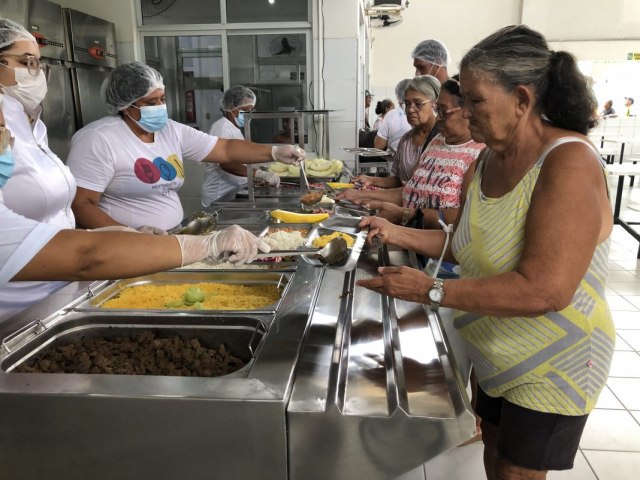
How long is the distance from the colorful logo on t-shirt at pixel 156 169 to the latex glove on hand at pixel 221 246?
120cm

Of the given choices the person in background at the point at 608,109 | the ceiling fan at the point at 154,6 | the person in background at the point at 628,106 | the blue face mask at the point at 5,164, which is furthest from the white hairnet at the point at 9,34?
the person in background at the point at 628,106

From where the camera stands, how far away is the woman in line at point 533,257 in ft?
3.33

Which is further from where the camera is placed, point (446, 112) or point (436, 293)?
point (446, 112)

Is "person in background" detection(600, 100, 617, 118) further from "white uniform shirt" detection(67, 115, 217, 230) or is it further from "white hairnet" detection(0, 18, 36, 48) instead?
"white hairnet" detection(0, 18, 36, 48)

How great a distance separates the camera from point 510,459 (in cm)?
122

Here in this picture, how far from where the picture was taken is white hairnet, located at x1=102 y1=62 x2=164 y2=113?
7.39ft

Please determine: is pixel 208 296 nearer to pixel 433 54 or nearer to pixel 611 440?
pixel 611 440

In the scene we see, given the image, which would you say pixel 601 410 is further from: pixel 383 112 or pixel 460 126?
pixel 383 112

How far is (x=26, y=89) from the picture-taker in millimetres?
1819

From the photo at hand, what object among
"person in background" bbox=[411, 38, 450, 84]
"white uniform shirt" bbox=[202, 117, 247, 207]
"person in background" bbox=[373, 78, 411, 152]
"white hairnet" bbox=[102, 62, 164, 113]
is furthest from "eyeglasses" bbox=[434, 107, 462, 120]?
"person in background" bbox=[373, 78, 411, 152]

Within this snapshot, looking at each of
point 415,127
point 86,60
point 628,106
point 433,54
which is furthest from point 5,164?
point 628,106

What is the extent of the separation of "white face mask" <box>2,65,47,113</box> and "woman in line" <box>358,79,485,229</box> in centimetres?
150

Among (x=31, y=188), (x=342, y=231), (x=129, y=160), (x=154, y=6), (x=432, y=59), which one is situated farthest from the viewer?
(x=154, y=6)

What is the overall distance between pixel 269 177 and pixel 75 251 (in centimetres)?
248
